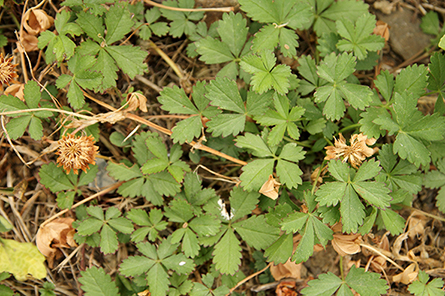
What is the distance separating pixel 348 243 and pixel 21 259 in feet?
8.61

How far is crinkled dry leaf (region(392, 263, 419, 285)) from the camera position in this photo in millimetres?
2578

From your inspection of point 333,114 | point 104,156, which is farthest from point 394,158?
point 104,156

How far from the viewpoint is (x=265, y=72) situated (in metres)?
2.27

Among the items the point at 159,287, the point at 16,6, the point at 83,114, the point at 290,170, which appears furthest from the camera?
the point at 16,6

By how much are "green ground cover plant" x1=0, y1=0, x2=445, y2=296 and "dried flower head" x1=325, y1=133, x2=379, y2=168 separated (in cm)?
1

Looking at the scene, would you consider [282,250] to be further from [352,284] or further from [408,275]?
[408,275]

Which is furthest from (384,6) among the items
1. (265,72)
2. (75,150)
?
(75,150)

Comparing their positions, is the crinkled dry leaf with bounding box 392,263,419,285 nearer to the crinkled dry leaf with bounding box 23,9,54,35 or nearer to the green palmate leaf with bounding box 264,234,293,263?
the green palmate leaf with bounding box 264,234,293,263

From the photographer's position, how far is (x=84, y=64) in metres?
2.36

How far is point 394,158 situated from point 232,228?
134cm

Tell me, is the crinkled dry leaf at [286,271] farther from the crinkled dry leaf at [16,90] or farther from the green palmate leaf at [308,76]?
the crinkled dry leaf at [16,90]

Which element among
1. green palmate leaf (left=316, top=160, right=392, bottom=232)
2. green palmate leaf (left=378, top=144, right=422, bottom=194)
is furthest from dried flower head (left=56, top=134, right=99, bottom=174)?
green palmate leaf (left=378, top=144, right=422, bottom=194)

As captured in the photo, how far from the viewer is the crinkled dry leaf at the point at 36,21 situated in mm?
2527

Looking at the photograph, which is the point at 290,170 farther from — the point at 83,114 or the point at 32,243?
the point at 32,243
